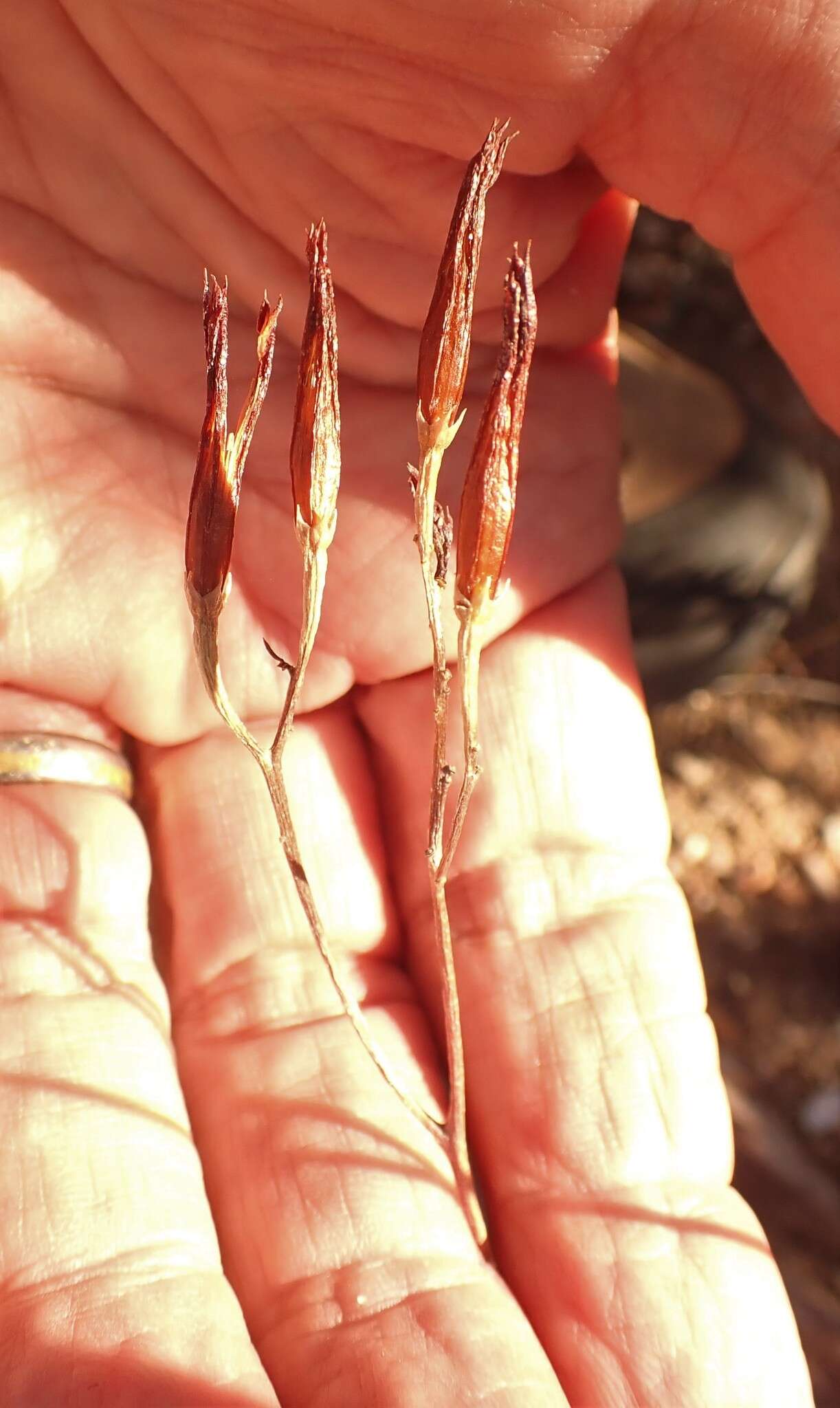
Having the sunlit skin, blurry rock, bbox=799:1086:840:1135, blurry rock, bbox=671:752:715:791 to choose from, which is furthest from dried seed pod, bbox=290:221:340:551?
blurry rock, bbox=671:752:715:791

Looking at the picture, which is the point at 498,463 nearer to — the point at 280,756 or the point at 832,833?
the point at 280,756

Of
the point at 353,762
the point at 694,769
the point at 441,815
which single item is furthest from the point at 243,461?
the point at 694,769

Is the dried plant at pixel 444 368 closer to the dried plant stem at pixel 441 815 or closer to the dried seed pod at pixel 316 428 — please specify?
the dried plant stem at pixel 441 815

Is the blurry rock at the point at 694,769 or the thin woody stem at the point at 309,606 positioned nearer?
the thin woody stem at the point at 309,606

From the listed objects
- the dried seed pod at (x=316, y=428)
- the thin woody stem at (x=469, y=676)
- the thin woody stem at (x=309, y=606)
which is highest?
the dried seed pod at (x=316, y=428)

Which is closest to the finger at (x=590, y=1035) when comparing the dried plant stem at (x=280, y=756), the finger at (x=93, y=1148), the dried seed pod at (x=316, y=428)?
the dried plant stem at (x=280, y=756)

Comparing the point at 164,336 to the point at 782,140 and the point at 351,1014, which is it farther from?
the point at 351,1014

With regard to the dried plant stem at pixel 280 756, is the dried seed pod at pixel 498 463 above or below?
above
